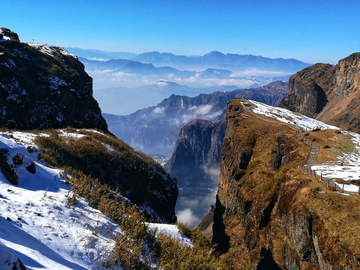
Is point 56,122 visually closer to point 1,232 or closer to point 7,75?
point 7,75

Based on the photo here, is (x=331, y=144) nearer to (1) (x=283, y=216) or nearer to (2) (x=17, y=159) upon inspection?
(1) (x=283, y=216)

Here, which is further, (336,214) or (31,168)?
(336,214)

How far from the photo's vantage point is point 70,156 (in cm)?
2728

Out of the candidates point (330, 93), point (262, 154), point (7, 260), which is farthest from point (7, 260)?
point (330, 93)

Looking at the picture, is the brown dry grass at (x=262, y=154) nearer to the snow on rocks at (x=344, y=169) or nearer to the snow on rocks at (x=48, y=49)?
the snow on rocks at (x=344, y=169)

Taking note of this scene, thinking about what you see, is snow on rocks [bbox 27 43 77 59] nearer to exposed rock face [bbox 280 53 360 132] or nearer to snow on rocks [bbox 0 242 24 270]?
snow on rocks [bbox 0 242 24 270]

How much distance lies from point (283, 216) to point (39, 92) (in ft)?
157

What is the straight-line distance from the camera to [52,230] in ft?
27.3

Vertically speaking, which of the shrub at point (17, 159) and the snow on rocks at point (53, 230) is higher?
the shrub at point (17, 159)

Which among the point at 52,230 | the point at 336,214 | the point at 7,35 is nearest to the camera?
the point at 52,230

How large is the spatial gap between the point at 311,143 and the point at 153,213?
77.1ft

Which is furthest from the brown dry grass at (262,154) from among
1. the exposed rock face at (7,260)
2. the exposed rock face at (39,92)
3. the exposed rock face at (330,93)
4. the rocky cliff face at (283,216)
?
the exposed rock face at (330,93)

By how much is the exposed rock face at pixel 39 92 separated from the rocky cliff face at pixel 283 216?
35.5 m

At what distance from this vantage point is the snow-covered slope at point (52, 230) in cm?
658
